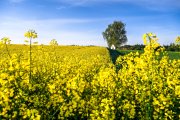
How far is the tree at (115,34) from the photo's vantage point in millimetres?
98375

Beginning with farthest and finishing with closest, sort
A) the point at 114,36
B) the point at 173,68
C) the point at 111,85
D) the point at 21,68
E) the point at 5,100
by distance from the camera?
1. the point at 114,36
2. the point at 173,68
3. the point at 111,85
4. the point at 21,68
5. the point at 5,100

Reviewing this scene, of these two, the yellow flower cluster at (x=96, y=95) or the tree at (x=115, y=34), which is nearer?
the yellow flower cluster at (x=96, y=95)

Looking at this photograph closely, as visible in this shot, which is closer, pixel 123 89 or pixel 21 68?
pixel 21 68

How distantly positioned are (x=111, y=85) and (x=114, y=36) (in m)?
91.3

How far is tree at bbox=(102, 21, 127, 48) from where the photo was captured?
98.4m

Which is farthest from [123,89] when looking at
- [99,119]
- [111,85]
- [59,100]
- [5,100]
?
[5,100]

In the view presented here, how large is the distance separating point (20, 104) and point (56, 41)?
19.5ft

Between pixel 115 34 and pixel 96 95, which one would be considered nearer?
pixel 96 95

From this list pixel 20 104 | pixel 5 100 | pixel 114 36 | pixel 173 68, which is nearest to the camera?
pixel 5 100

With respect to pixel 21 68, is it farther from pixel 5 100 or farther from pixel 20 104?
pixel 5 100

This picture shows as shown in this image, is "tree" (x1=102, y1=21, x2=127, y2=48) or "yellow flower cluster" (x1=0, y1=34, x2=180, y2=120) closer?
"yellow flower cluster" (x1=0, y1=34, x2=180, y2=120)

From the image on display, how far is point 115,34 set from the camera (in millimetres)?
99562

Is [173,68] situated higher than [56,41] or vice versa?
[56,41]

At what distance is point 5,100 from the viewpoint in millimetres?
5410
